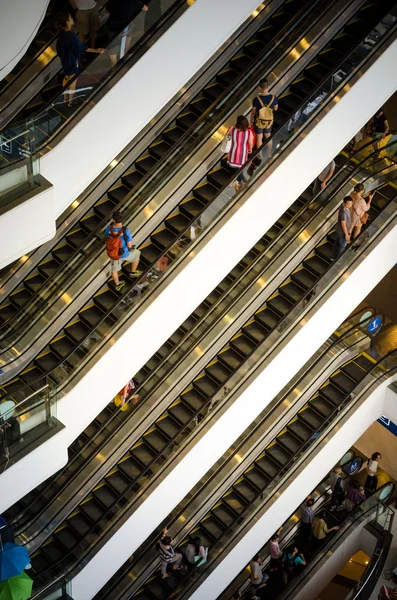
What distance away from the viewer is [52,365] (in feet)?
56.1

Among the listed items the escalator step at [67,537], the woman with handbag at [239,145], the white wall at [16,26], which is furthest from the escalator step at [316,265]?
the white wall at [16,26]

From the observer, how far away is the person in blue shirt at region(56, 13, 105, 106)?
14.9 meters

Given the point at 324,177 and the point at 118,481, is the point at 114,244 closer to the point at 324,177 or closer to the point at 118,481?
the point at 324,177

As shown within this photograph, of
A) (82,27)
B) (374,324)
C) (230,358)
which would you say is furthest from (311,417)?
(82,27)

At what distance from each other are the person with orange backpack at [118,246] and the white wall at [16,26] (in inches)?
106

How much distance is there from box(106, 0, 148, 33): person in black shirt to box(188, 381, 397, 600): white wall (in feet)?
27.8

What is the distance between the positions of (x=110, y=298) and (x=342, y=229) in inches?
154

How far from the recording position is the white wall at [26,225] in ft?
46.2

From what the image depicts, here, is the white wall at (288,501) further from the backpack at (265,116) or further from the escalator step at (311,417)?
the backpack at (265,116)

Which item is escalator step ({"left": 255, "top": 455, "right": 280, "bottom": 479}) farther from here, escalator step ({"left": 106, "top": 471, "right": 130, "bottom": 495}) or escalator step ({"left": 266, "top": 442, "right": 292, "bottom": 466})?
escalator step ({"left": 106, "top": 471, "right": 130, "bottom": 495})

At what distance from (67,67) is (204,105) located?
3.26 meters

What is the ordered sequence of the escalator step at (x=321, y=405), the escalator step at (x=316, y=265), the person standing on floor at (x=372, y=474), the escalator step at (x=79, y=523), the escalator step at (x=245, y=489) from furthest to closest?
the person standing on floor at (x=372, y=474) → the escalator step at (x=321, y=405) → the escalator step at (x=245, y=489) → the escalator step at (x=316, y=265) → the escalator step at (x=79, y=523)

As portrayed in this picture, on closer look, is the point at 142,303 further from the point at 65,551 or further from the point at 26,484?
the point at 65,551

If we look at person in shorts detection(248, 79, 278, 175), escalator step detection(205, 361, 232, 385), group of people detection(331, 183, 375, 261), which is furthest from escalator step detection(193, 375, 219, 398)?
person in shorts detection(248, 79, 278, 175)
